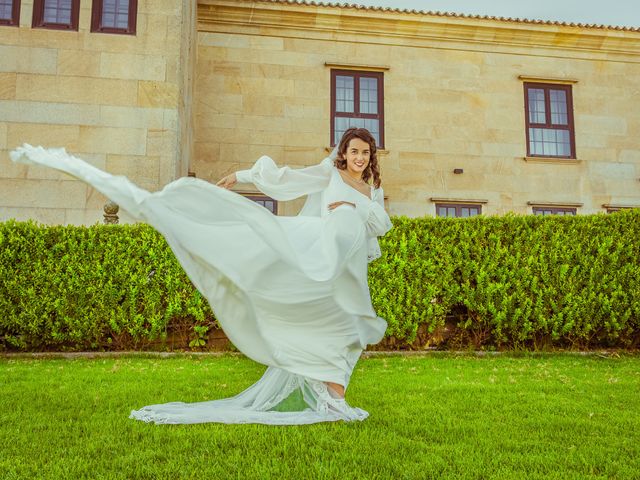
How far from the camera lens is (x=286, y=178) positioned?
516 centimetres

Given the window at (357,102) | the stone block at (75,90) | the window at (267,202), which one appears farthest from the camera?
the window at (357,102)

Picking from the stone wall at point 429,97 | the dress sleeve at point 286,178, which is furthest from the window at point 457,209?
the dress sleeve at point 286,178

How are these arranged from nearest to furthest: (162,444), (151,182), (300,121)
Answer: (162,444) → (151,182) → (300,121)

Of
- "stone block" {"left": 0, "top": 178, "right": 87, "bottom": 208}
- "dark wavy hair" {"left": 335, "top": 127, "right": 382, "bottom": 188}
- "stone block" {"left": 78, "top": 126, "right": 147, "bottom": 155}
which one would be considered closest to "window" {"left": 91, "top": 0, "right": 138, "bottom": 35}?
"stone block" {"left": 78, "top": 126, "right": 147, "bottom": 155}

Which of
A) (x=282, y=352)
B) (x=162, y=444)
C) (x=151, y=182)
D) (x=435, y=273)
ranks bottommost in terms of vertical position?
(x=162, y=444)

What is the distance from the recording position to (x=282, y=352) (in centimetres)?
427

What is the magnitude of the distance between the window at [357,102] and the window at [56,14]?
634 centimetres

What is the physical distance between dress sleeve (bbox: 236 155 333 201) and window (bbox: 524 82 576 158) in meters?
12.7

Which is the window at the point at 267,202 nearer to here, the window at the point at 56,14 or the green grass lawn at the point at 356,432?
the window at the point at 56,14

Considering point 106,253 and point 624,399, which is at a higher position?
point 106,253

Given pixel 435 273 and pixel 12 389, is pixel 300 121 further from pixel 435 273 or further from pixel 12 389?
pixel 12 389

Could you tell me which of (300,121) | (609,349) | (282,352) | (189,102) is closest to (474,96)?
(300,121)

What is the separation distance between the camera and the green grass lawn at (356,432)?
326cm

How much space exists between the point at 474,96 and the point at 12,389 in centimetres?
1369
